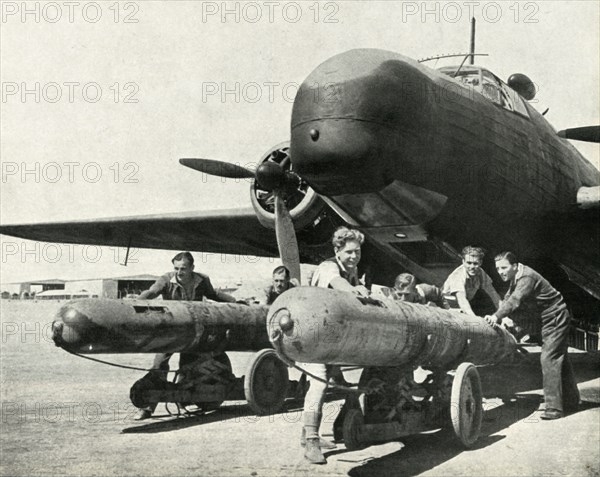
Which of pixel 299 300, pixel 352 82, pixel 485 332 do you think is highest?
pixel 352 82

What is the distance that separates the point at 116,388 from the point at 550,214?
20.9ft

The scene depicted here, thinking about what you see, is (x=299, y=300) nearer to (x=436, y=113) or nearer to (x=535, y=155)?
(x=436, y=113)

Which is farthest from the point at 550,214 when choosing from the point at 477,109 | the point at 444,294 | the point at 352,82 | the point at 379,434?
the point at 379,434

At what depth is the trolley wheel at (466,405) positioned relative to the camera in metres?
5.76

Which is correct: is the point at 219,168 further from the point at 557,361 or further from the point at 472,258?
the point at 557,361

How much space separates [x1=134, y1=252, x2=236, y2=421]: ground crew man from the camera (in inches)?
312

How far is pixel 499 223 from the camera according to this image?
8453 millimetres

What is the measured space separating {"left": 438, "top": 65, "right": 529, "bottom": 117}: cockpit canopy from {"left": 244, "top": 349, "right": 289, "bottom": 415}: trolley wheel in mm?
4129

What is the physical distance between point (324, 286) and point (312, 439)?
122 cm

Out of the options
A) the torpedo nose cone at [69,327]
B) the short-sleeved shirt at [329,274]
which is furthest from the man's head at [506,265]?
the torpedo nose cone at [69,327]

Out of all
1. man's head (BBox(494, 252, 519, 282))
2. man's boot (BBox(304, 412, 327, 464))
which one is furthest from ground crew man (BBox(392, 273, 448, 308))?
man's boot (BBox(304, 412, 327, 464))

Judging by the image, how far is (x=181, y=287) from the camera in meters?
8.22

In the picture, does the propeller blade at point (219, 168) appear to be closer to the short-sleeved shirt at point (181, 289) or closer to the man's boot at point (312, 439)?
the short-sleeved shirt at point (181, 289)

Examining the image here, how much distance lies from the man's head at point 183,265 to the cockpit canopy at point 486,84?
3.98 m
